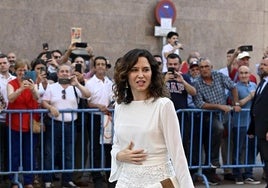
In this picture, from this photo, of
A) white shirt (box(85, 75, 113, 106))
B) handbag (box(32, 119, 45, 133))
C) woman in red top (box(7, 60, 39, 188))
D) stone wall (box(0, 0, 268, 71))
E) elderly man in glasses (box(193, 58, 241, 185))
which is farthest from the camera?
stone wall (box(0, 0, 268, 71))

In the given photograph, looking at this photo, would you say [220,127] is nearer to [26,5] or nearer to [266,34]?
[26,5]

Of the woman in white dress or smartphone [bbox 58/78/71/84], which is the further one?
smartphone [bbox 58/78/71/84]

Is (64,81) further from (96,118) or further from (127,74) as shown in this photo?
(127,74)

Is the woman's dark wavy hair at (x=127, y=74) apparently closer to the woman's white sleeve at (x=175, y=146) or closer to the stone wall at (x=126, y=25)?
the woman's white sleeve at (x=175, y=146)

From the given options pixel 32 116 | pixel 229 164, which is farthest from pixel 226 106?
pixel 32 116

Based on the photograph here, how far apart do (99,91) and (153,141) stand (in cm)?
437

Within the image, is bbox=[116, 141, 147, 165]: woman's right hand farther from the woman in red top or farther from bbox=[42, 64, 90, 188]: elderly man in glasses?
bbox=[42, 64, 90, 188]: elderly man in glasses

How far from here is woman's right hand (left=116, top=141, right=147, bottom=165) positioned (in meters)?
3.55

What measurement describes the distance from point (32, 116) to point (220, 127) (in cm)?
273

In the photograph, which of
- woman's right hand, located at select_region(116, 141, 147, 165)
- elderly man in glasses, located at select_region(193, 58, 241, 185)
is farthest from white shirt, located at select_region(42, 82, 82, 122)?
woman's right hand, located at select_region(116, 141, 147, 165)

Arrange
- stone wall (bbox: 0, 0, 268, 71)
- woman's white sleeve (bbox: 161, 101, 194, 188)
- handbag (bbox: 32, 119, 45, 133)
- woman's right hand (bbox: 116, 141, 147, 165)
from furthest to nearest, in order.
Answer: stone wall (bbox: 0, 0, 268, 71) < handbag (bbox: 32, 119, 45, 133) < woman's right hand (bbox: 116, 141, 147, 165) < woman's white sleeve (bbox: 161, 101, 194, 188)

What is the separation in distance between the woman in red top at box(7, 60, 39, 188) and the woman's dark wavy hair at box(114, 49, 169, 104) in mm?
3706

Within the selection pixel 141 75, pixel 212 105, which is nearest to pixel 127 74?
pixel 141 75

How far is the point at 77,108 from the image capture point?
25.3ft
